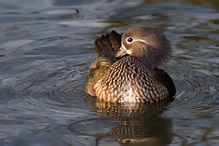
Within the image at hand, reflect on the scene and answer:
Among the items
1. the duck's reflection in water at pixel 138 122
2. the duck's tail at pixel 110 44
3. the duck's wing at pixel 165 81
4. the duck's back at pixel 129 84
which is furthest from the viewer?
the duck's tail at pixel 110 44

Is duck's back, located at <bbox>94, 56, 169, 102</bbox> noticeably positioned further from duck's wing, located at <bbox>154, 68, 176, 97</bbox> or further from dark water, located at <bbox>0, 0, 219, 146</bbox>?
dark water, located at <bbox>0, 0, 219, 146</bbox>

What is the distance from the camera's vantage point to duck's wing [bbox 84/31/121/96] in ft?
24.2

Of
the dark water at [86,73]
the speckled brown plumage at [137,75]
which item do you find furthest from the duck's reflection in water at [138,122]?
the speckled brown plumage at [137,75]

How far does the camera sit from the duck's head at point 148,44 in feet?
23.1

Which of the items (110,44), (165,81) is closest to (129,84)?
(165,81)

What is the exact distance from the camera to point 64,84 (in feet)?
24.9

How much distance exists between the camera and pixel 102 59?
7426 millimetres

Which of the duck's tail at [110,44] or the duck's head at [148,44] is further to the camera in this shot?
the duck's tail at [110,44]

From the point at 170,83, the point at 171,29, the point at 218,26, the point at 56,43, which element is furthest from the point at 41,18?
the point at 170,83

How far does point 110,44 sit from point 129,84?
1083 mm

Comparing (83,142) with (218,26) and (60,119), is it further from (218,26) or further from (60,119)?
(218,26)

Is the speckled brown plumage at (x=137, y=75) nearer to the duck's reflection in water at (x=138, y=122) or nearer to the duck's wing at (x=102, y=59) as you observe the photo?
the duck's wing at (x=102, y=59)

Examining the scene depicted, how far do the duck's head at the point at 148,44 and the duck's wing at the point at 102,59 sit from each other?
0.43 metres

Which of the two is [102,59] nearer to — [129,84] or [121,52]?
[121,52]
